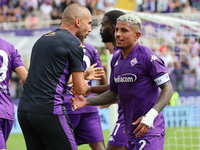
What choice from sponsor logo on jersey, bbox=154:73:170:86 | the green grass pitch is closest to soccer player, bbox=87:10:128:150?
sponsor logo on jersey, bbox=154:73:170:86

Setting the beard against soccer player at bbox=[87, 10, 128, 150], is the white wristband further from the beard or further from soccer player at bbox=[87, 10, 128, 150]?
the beard

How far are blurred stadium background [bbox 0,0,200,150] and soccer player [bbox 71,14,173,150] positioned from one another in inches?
124

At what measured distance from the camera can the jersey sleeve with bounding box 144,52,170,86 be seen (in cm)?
457

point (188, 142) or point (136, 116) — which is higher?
point (136, 116)

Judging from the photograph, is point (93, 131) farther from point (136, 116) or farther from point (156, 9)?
point (156, 9)

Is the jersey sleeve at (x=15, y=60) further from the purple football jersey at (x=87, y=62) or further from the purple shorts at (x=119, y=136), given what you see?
the purple shorts at (x=119, y=136)

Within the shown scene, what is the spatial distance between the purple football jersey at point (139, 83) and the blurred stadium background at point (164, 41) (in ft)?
10.3

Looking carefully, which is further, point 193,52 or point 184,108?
point 193,52

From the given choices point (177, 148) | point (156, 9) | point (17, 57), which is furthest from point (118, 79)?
point (156, 9)

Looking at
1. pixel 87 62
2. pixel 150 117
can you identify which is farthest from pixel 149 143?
pixel 87 62

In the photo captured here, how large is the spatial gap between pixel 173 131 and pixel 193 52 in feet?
15.6

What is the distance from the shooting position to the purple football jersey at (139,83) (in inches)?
184

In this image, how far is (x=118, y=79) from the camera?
16.2ft

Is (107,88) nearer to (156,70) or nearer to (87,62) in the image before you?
(87,62)
